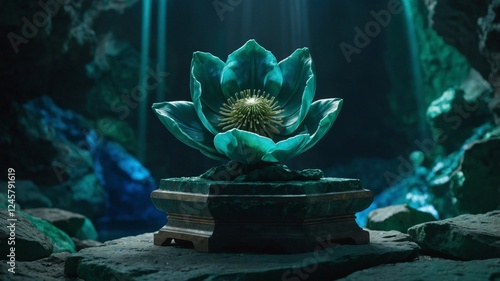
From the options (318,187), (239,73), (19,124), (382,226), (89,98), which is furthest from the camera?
(89,98)

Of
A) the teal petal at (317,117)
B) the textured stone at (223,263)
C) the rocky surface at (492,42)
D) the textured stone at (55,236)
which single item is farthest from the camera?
the rocky surface at (492,42)

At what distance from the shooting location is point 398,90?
1540 cm

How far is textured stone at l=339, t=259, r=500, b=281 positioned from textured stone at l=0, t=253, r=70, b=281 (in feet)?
5.02

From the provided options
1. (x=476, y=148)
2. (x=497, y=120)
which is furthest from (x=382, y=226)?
(x=497, y=120)

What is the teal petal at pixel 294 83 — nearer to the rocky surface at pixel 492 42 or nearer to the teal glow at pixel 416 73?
the rocky surface at pixel 492 42

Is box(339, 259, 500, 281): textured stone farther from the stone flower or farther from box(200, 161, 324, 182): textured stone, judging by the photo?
the stone flower

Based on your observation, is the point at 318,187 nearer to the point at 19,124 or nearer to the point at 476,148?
the point at 476,148

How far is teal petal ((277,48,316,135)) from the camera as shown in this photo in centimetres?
340

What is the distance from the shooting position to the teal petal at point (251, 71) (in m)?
3.47

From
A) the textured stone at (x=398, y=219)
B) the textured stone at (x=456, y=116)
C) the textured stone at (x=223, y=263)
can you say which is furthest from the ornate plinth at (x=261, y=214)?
the textured stone at (x=456, y=116)

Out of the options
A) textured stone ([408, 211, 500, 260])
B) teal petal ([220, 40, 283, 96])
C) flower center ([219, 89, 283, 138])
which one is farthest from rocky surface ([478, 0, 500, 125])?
flower center ([219, 89, 283, 138])

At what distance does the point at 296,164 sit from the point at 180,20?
5.63 meters

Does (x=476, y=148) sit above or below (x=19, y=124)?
below

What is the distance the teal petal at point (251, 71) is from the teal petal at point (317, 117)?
0.31m
